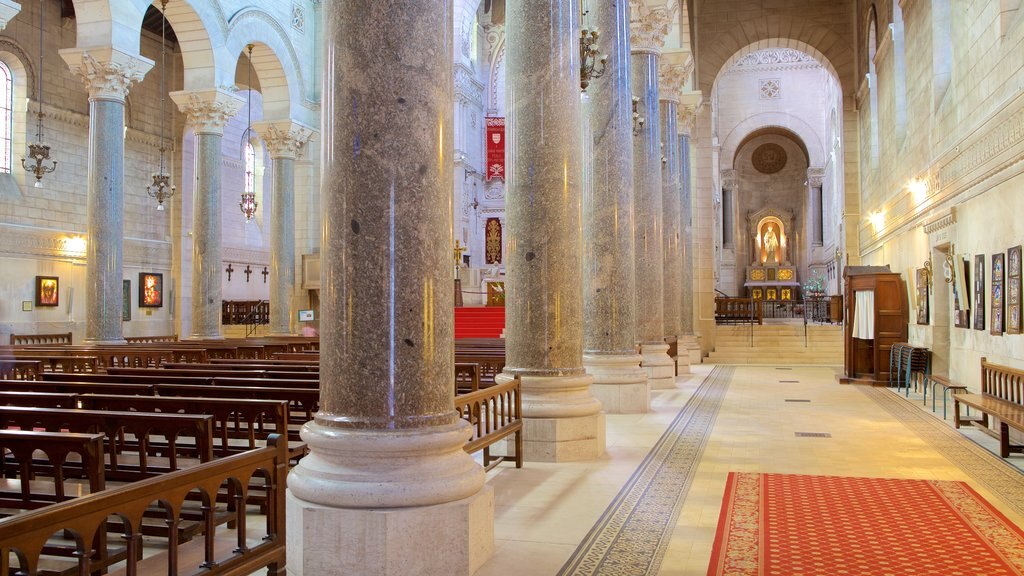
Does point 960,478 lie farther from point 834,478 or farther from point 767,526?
point 767,526

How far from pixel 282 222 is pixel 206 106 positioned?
12.6 feet

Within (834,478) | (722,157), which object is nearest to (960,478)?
(834,478)

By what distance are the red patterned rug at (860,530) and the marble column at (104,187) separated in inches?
461

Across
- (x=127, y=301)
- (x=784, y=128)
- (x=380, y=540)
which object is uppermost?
(x=784, y=128)

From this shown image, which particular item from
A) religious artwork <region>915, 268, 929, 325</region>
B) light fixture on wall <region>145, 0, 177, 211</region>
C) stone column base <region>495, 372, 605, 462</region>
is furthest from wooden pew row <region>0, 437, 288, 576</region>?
light fixture on wall <region>145, 0, 177, 211</region>

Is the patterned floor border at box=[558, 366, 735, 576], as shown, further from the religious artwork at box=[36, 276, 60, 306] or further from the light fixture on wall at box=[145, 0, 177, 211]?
the religious artwork at box=[36, 276, 60, 306]

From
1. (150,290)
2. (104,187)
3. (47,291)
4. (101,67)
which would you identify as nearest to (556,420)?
(104,187)

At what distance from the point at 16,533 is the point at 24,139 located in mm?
21895

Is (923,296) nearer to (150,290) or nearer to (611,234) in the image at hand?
(611,234)

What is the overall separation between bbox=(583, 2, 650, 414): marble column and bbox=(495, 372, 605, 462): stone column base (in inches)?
93.7

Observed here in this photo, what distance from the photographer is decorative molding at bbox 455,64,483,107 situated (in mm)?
29891

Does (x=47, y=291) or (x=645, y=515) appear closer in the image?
(x=645, y=515)

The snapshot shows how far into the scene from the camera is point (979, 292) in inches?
442

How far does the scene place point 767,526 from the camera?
5059 mm
